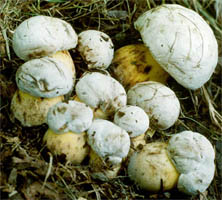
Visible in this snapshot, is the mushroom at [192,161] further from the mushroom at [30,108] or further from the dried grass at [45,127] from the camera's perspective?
the mushroom at [30,108]

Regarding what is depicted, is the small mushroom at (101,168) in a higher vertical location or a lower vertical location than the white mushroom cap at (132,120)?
lower

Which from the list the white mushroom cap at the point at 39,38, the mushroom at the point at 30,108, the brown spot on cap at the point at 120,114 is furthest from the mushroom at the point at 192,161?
the white mushroom cap at the point at 39,38

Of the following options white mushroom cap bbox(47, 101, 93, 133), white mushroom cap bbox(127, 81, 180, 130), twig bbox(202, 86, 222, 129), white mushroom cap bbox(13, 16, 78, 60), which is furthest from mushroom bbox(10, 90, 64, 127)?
twig bbox(202, 86, 222, 129)

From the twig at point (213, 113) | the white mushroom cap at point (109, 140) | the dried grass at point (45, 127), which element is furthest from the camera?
the twig at point (213, 113)

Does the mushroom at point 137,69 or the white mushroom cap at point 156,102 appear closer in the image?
the white mushroom cap at point 156,102

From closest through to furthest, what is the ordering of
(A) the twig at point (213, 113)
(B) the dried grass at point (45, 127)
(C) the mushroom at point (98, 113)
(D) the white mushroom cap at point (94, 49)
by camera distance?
1. (B) the dried grass at point (45, 127)
2. (C) the mushroom at point (98, 113)
3. (D) the white mushroom cap at point (94, 49)
4. (A) the twig at point (213, 113)

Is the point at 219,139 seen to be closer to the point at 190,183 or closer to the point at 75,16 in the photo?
the point at 190,183

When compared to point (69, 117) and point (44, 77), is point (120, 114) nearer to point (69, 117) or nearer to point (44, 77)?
point (69, 117)

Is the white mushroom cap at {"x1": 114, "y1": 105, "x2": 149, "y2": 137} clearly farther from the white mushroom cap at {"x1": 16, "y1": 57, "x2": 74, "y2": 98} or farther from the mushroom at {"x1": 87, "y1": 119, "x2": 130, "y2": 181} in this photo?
the white mushroom cap at {"x1": 16, "y1": 57, "x2": 74, "y2": 98}
